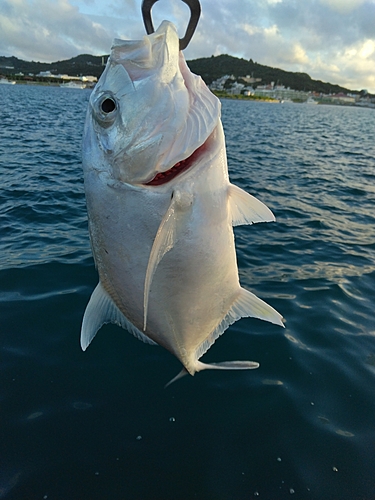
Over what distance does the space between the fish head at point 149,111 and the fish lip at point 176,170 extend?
2 cm

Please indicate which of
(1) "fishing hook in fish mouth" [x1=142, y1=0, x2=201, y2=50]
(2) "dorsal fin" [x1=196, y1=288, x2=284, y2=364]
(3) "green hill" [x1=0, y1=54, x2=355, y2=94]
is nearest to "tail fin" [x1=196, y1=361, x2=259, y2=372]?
(2) "dorsal fin" [x1=196, y1=288, x2=284, y2=364]

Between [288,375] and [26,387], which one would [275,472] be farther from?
[26,387]

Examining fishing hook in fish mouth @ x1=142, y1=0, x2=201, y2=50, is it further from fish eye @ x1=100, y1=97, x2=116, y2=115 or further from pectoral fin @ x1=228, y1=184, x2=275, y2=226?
pectoral fin @ x1=228, y1=184, x2=275, y2=226

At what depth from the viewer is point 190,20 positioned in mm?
1878

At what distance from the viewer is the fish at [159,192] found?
1834mm

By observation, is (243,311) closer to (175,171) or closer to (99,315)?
(99,315)

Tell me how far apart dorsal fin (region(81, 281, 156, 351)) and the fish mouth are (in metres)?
0.87

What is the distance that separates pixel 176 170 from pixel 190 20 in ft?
2.64

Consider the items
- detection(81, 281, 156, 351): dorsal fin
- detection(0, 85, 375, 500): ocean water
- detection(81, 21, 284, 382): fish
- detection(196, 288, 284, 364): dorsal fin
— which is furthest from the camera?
detection(0, 85, 375, 500): ocean water

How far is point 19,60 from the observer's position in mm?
193750

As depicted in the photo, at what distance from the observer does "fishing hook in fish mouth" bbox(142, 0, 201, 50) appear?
179cm

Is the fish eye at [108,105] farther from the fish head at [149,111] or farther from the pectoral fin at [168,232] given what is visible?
the pectoral fin at [168,232]

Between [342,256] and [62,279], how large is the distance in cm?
504

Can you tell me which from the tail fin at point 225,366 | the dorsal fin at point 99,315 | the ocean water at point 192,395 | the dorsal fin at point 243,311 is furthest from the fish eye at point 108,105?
the ocean water at point 192,395
